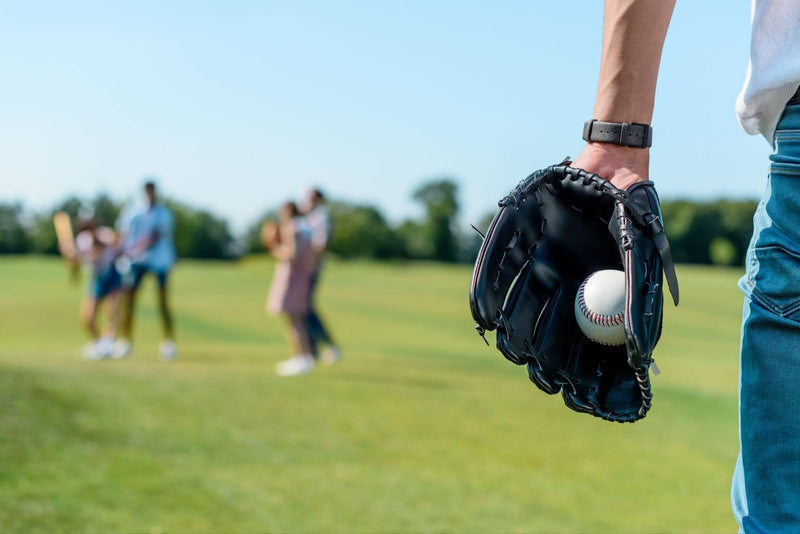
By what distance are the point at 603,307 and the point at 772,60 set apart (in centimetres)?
53

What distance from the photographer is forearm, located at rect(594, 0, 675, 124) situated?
1.49 metres

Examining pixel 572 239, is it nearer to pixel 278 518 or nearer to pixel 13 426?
pixel 278 518

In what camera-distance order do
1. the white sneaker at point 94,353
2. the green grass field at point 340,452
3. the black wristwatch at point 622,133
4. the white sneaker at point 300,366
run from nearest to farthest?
the black wristwatch at point 622,133
the green grass field at point 340,452
the white sneaker at point 300,366
the white sneaker at point 94,353

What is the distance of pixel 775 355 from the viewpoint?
56.7 inches

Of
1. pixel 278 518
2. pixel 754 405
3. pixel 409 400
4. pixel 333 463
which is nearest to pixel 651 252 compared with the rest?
pixel 754 405

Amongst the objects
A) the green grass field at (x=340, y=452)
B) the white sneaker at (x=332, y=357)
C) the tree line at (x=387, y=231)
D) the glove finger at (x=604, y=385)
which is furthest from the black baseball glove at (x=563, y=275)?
the tree line at (x=387, y=231)

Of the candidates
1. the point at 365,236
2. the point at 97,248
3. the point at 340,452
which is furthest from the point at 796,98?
the point at 365,236

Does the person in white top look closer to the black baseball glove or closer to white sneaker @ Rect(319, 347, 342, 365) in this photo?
the black baseball glove

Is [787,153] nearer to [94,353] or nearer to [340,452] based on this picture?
[340,452]

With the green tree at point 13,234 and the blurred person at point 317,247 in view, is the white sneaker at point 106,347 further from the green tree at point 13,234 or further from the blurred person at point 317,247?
the green tree at point 13,234

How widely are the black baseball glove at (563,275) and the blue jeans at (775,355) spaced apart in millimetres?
163

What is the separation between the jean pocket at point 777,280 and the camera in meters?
1.41

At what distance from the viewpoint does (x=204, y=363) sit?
9.58m

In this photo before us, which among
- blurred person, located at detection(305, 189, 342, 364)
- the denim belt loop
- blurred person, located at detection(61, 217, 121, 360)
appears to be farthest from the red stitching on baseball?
blurred person, located at detection(61, 217, 121, 360)
